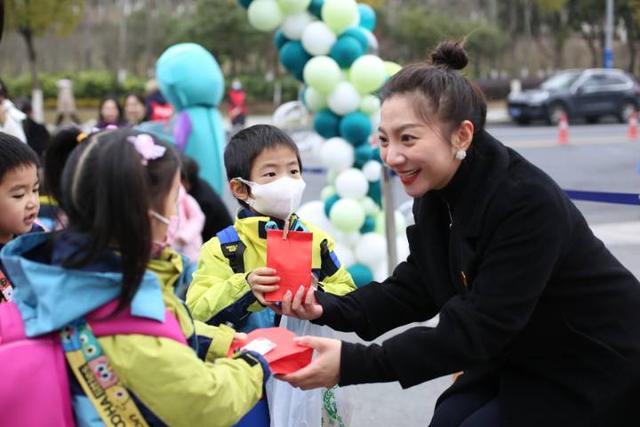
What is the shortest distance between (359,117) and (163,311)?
4.09 metres

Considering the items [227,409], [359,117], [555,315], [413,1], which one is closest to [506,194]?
[555,315]

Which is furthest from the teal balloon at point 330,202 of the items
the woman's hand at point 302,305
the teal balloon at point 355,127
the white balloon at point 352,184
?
the woman's hand at point 302,305

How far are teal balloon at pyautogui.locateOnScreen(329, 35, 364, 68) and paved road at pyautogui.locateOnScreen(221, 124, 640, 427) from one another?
71.7 inches

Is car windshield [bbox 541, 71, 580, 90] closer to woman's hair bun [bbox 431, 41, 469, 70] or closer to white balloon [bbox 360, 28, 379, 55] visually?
white balloon [bbox 360, 28, 379, 55]

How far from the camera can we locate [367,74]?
568 centimetres

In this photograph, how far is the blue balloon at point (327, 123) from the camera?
597 centimetres

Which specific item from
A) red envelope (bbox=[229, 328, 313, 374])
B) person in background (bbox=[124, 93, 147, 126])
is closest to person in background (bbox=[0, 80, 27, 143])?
person in background (bbox=[124, 93, 147, 126])

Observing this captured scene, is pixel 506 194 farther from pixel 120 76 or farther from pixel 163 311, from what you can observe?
pixel 120 76

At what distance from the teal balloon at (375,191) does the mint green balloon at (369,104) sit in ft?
1.76

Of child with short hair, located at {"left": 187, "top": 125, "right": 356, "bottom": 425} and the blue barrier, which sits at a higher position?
child with short hair, located at {"left": 187, "top": 125, "right": 356, "bottom": 425}

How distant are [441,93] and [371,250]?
387cm

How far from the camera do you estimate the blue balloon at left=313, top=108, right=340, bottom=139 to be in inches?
235

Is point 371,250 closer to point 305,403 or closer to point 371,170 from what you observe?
point 371,170

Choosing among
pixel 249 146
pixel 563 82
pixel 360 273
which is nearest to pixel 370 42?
pixel 360 273
